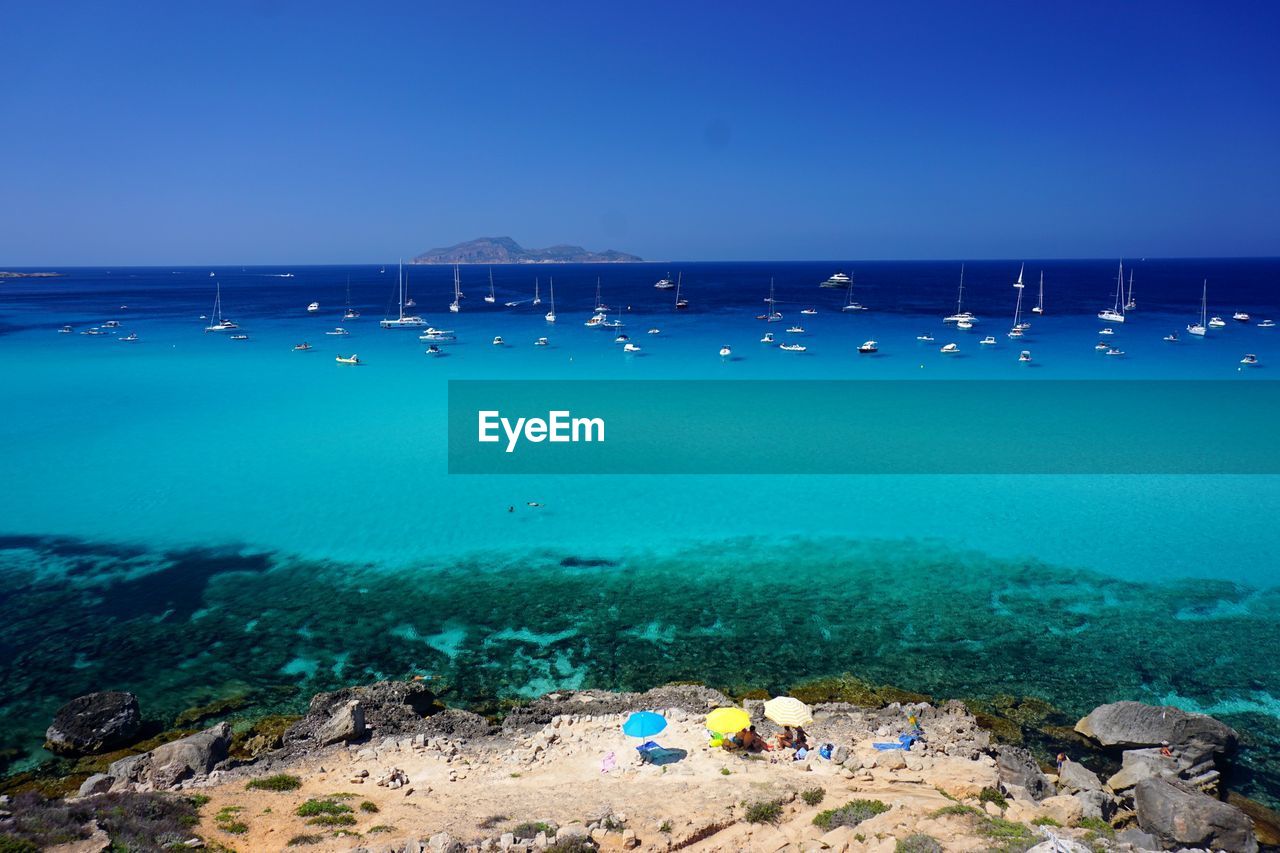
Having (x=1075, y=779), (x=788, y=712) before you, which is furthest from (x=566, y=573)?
(x=1075, y=779)

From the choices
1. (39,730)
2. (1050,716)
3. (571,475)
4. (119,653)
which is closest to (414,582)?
(119,653)

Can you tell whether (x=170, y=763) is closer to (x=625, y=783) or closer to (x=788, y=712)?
(x=625, y=783)

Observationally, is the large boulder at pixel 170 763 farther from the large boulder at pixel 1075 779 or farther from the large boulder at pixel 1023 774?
the large boulder at pixel 1075 779

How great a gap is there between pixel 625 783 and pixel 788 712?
423cm

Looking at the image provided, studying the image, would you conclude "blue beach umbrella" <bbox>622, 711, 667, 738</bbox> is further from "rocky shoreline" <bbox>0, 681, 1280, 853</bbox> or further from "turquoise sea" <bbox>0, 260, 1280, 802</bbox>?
"turquoise sea" <bbox>0, 260, 1280, 802</bbox>

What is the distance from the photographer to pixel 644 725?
52.6 ft

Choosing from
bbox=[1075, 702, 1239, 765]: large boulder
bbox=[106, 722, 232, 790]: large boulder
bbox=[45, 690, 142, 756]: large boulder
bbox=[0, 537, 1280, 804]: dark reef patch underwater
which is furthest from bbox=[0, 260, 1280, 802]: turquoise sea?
bbox=[106, 722, 232, 790]: large boulder

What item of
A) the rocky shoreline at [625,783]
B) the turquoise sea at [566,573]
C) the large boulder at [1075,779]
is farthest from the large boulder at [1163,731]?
the large boulder at [1075,779]

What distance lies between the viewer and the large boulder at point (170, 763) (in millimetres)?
15082

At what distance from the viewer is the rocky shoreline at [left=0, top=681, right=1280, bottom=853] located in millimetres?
12461

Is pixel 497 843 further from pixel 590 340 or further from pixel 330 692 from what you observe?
pixel 590 340

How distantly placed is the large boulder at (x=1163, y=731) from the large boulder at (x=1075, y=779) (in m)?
1.46

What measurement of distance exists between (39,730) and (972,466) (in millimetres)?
39380

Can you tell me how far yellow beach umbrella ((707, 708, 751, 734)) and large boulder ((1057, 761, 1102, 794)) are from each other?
663 centimetres
